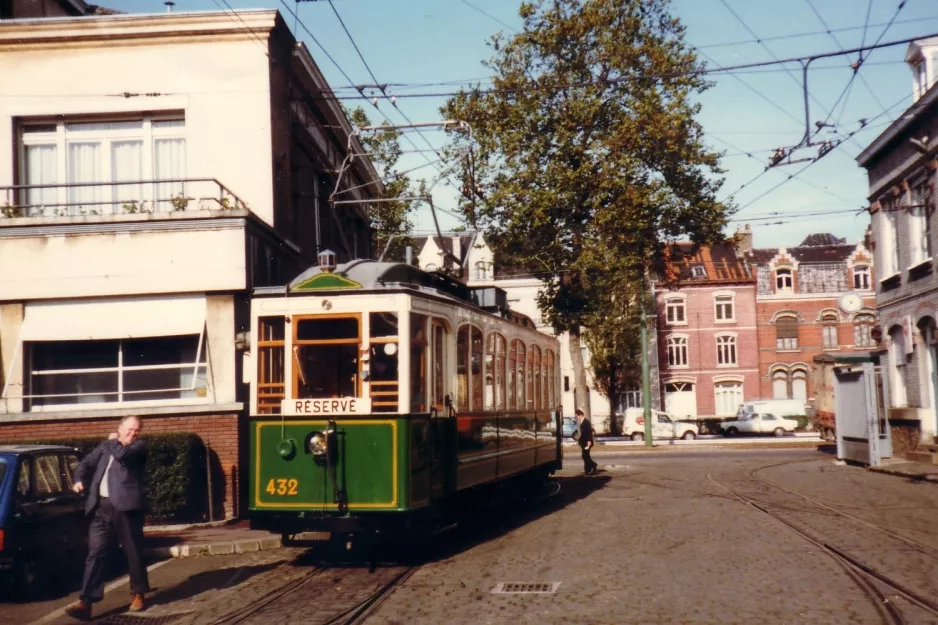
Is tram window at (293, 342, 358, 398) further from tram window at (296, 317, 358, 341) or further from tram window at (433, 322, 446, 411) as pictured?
tram window at (433, 322, 446, 411)

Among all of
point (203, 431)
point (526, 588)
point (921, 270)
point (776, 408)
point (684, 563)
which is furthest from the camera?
point (776, 408)

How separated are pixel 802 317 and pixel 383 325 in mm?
52047

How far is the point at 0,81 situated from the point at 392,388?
36.8ft

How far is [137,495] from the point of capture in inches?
369

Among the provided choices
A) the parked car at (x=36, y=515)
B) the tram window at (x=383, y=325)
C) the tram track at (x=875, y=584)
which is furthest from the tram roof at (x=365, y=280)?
the tram track at (x=875, y=584)

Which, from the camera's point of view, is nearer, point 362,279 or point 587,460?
point 362,279

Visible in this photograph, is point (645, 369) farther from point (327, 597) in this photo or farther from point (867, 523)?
point (327, 597)

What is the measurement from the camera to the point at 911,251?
25750 millimetres

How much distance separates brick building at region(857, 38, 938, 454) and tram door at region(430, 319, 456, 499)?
15.4 metres

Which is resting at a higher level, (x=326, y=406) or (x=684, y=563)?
(x=326, y=406)

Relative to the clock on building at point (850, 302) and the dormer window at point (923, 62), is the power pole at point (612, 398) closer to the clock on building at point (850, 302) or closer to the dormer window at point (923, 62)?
the clock on building at point (850, 302)

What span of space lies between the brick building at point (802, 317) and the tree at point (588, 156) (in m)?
25.2

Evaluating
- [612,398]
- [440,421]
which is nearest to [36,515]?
[440,421]

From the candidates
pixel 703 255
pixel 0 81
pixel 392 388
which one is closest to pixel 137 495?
pixel 392 388
